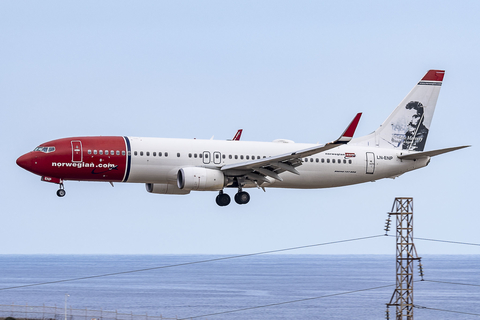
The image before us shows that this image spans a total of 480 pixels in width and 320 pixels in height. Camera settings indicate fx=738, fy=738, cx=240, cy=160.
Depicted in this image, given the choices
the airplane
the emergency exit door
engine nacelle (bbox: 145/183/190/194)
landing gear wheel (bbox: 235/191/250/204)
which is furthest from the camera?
engine nacelle (bbox: 145/183/190/194)

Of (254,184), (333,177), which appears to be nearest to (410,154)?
(333,177)

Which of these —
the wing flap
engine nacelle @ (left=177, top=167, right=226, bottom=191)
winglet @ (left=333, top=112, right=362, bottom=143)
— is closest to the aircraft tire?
engine nacelle @ (left=177, top=167, right=226, bottom=191)

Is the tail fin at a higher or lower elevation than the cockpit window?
higher

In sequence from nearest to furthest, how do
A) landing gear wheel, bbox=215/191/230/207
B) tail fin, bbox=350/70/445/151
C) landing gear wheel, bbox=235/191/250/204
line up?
landing gear wheel, bbox=235/191/250/204 < landing gear wheel, bbox=215/191/230/207 < tail fin, bbox=350/70/445/151

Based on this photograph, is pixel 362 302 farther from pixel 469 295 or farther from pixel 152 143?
pixel 152 143

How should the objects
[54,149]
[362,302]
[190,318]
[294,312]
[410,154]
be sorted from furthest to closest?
[362,302] → [294,312] → [190,318] → [410,154] → [54,149]

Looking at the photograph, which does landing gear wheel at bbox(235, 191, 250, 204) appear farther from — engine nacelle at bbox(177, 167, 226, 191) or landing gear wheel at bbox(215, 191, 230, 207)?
engine nacelle at bbox(177, 167, 226, 191)

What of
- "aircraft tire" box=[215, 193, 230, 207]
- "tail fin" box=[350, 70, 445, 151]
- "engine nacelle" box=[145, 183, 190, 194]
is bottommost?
"aircraft tire" box=[215, 193, 230, 207]

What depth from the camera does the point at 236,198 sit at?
55.2 m

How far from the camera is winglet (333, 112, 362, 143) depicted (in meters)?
45.9

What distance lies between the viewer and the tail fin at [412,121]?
62.9 metres

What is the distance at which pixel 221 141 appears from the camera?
180 ft

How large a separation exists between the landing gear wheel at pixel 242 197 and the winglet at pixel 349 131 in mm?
11318

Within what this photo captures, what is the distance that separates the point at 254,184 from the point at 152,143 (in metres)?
8.64
